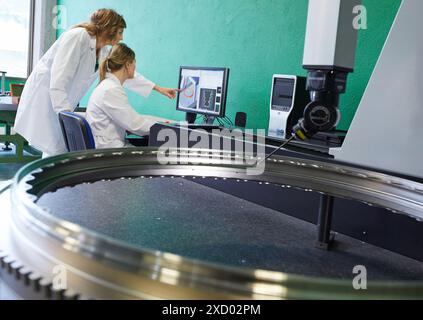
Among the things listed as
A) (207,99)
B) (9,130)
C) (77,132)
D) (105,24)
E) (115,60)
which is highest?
(105,24)

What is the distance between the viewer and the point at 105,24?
2.49 metres

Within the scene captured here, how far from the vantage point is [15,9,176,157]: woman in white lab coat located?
2.43 m

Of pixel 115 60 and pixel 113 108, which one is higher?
pixel 115 60

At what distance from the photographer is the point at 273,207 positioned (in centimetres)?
256

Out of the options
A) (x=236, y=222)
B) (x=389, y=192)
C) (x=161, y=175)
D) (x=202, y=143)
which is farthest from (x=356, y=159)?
(x=236, y=222)

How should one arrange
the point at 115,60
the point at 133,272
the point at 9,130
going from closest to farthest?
1. the point at 133,272
2. the point at 115,60
3. the point at 9,130

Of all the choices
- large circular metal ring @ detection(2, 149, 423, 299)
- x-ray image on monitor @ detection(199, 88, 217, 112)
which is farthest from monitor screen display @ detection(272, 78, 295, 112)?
large circular metal ring @ detection(2, 149, 423, 299)

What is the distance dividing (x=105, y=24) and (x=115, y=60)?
0.22 metres

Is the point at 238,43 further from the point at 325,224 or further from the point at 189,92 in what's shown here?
the point at 325,224

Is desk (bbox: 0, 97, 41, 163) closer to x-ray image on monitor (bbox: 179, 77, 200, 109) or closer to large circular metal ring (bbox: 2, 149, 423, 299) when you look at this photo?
x-ray image on monitor (bbox: 179, 77, 200, 109)

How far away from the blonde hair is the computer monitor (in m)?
0.74

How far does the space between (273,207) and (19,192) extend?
83.3 inches

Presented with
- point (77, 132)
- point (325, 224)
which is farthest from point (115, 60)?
point (325, 224)
